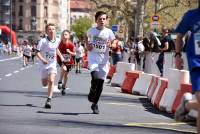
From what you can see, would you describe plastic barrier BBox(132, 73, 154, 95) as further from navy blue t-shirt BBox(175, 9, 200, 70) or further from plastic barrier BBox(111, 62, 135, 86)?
navy blue t-shirt BBox(175, 9, 200, 70)

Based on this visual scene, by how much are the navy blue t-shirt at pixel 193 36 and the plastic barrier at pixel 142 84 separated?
36.5 ft

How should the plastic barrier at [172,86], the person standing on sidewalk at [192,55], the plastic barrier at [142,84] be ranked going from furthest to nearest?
the plastic barrier at [142,84] → the plastic barrier at [172,86] → the person standing on sidewalk at [192,55]

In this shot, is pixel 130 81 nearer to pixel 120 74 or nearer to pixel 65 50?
pixel 65 50

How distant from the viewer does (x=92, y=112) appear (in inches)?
535

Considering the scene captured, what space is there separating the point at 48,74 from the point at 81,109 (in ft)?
3.34

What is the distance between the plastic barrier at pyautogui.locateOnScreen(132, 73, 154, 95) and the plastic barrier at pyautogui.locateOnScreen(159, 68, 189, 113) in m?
4.21

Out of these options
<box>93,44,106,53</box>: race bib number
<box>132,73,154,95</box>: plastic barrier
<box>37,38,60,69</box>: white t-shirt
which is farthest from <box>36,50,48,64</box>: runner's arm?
<box>132,73,154,95</box>: plastic barrier

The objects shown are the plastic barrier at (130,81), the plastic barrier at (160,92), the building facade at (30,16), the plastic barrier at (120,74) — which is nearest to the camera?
the plastic barrier at (160,92)

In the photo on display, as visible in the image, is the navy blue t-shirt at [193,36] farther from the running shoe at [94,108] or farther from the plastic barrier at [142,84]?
the plastic barrier at [142,84]

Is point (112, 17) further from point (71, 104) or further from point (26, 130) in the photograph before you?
point (26, 130)

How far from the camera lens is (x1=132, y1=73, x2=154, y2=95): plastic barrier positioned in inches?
749

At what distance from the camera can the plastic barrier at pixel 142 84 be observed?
62.4 ft

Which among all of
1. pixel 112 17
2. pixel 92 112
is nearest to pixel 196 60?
pixel 92 112

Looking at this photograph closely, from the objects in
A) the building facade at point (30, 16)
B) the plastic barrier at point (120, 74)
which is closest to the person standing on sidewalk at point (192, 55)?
the plastic barrier at point (120, 74)
